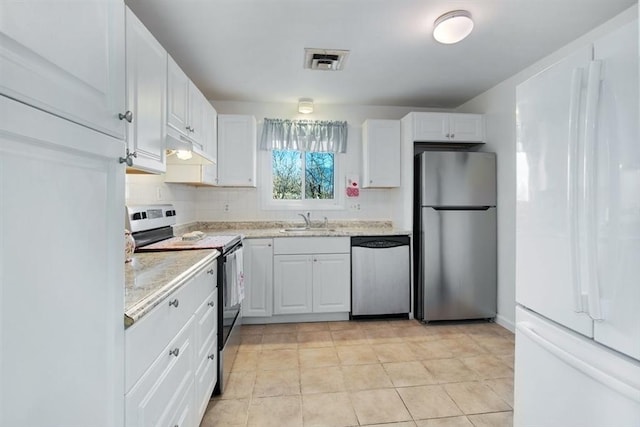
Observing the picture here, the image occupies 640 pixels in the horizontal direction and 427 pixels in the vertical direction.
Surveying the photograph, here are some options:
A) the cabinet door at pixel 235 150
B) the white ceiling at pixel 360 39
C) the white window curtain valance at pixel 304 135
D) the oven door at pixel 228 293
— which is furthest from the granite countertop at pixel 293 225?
the white ceiling at pixel 360 39

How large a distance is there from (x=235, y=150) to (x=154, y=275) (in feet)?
7.28

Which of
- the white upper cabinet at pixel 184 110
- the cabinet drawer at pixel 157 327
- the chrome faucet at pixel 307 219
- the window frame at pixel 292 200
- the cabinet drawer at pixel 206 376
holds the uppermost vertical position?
the white upper cabinet at pixel 184 110

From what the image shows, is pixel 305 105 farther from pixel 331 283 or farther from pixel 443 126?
pixel 331 283

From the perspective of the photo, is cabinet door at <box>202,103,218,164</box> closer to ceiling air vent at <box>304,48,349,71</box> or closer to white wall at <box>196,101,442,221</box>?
white wall at <box>196,101,442,221</box>

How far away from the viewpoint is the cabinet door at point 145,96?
138 cm

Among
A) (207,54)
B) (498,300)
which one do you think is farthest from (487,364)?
(207,54)

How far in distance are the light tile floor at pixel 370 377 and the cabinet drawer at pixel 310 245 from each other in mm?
762

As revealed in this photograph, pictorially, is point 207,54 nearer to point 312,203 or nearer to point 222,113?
point 222,113

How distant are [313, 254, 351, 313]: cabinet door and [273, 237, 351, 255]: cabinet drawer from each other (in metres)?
0.06

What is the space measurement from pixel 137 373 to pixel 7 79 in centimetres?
83

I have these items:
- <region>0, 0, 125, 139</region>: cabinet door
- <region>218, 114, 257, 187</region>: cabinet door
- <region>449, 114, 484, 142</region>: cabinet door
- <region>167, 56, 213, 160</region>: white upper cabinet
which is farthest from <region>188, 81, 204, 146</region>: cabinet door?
<region>449, 114, 484, 142</region>: cabinet door

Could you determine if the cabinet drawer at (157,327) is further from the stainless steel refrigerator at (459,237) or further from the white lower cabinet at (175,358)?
A: the stainless steel refrigerator at (459,237)

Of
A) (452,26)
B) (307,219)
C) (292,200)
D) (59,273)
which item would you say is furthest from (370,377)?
(452,26)

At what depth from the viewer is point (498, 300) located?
3.06 metres
